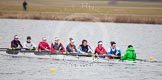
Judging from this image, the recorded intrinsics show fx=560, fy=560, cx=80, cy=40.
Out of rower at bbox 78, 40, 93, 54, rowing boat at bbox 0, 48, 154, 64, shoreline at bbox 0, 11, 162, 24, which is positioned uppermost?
shoreline at bbox 0, 11, 162, 24

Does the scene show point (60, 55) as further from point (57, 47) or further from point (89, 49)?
point (89, 49)

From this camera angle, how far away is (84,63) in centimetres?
3788

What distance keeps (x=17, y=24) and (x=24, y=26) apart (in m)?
2.16

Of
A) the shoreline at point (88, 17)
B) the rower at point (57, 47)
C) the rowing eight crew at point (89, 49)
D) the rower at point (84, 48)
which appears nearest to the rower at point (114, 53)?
the rowing eight crew at point (89, 49)

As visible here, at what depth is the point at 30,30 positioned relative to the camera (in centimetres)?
7062

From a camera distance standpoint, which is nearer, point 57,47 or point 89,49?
point 89,49

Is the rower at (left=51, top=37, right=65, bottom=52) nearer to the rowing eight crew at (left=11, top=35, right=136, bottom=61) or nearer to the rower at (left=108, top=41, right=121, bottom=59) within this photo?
the rowing eight crew at (left=11, top=35, right=136, bottom=61)

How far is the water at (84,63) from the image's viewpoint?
33531 mm

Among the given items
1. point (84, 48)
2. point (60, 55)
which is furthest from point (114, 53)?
point (60, 55)

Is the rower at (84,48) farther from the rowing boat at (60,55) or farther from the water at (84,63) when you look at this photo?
the water at (84,63)

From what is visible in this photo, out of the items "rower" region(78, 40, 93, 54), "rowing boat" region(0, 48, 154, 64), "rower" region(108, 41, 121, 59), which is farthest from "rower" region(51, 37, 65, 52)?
"rower" region(108, 41, 121, 59)

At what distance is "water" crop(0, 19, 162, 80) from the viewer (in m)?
33.5

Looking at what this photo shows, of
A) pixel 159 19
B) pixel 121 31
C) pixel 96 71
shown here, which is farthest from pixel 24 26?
pixel 96 71

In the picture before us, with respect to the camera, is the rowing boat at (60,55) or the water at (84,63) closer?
the water at (84,63)
